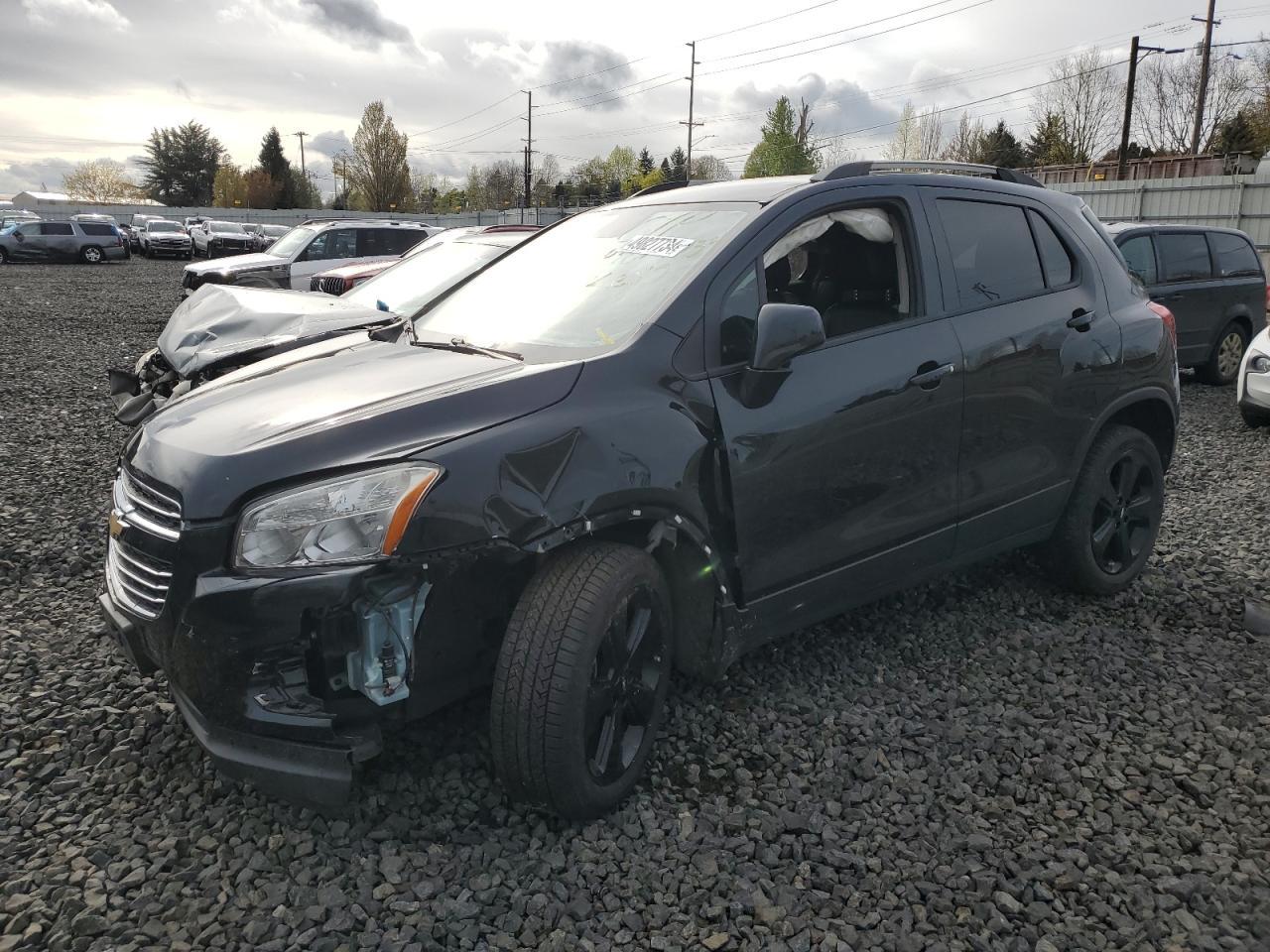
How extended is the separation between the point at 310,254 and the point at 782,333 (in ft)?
44.8

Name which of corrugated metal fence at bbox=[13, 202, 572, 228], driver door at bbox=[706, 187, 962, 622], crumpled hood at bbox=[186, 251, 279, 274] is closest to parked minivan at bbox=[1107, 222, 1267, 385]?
driver door at bbox=[706, 187, 962, 622]

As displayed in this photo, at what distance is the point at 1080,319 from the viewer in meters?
3.94

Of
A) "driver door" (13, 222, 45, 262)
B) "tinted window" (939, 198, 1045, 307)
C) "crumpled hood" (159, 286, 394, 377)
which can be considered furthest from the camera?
"driver door" (13, 222, 45, 262)

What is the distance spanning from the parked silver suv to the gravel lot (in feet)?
112

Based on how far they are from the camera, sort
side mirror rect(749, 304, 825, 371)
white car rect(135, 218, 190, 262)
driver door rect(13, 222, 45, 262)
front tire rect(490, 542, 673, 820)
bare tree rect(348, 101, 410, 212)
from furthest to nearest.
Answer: bare tree rect(348, 101, 410, 212) < white car rect(135, 218, 190, 262) < driver door rect(13, 222, 45, 262) < side mirror rect(749, 304, 825, 371) < front tire rect(490, 542, 673, 820)

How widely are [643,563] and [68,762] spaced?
195cm

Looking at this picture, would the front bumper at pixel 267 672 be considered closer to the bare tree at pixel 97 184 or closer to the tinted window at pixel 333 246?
the tinted window at pixel 333 246

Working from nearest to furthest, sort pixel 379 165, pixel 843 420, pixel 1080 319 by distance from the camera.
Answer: pixel 843 420
pixel 1080 319
pixel 379 165

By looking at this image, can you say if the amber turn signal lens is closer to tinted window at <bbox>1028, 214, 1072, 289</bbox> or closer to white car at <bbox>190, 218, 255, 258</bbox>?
tinted window at <bbox>1028, 214, 1072, 289</bbox>

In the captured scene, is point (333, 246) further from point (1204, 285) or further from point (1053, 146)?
point (1053, 146)

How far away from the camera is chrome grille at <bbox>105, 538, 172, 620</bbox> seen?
2.45m

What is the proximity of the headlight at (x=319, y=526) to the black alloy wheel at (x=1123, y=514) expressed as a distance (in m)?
3.23

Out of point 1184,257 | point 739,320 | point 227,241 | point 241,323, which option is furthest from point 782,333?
point 227,241

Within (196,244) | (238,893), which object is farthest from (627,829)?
(196,244)
